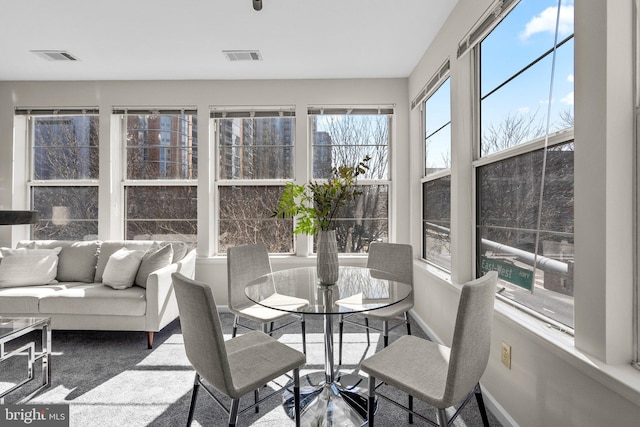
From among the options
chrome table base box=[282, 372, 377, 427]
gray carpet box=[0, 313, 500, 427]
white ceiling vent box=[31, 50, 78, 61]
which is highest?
white ceiling vent box=[31, 50, 78, 61]

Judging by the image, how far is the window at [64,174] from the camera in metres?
3.82

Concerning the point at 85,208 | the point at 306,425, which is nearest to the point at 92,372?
the point at 306,425

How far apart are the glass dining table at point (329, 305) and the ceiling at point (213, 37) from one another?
2.02 m

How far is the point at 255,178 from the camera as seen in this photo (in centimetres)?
382

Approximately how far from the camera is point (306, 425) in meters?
1.73

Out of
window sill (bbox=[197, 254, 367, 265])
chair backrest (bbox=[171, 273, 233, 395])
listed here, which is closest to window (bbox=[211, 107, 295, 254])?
window sill (bbox=[197, 254, 367, 265])

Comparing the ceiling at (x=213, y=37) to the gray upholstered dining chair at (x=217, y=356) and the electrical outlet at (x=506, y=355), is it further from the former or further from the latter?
the electrical outlet at (x=506, y=355)

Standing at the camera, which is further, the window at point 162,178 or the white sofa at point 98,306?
the window at point 162,178

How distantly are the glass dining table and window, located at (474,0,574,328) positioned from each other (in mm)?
650

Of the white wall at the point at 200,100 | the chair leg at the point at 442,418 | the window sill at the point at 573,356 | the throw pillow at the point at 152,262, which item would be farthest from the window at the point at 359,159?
the chair leg at the point at 442,418

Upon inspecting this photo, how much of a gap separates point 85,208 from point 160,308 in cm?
200

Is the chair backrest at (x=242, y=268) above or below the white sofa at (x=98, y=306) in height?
above

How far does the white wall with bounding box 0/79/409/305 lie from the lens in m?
3.69

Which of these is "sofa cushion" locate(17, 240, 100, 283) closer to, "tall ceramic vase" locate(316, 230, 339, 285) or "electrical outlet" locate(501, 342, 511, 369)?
"tall ceramic vase" locate(316, 230, 339, 285)
